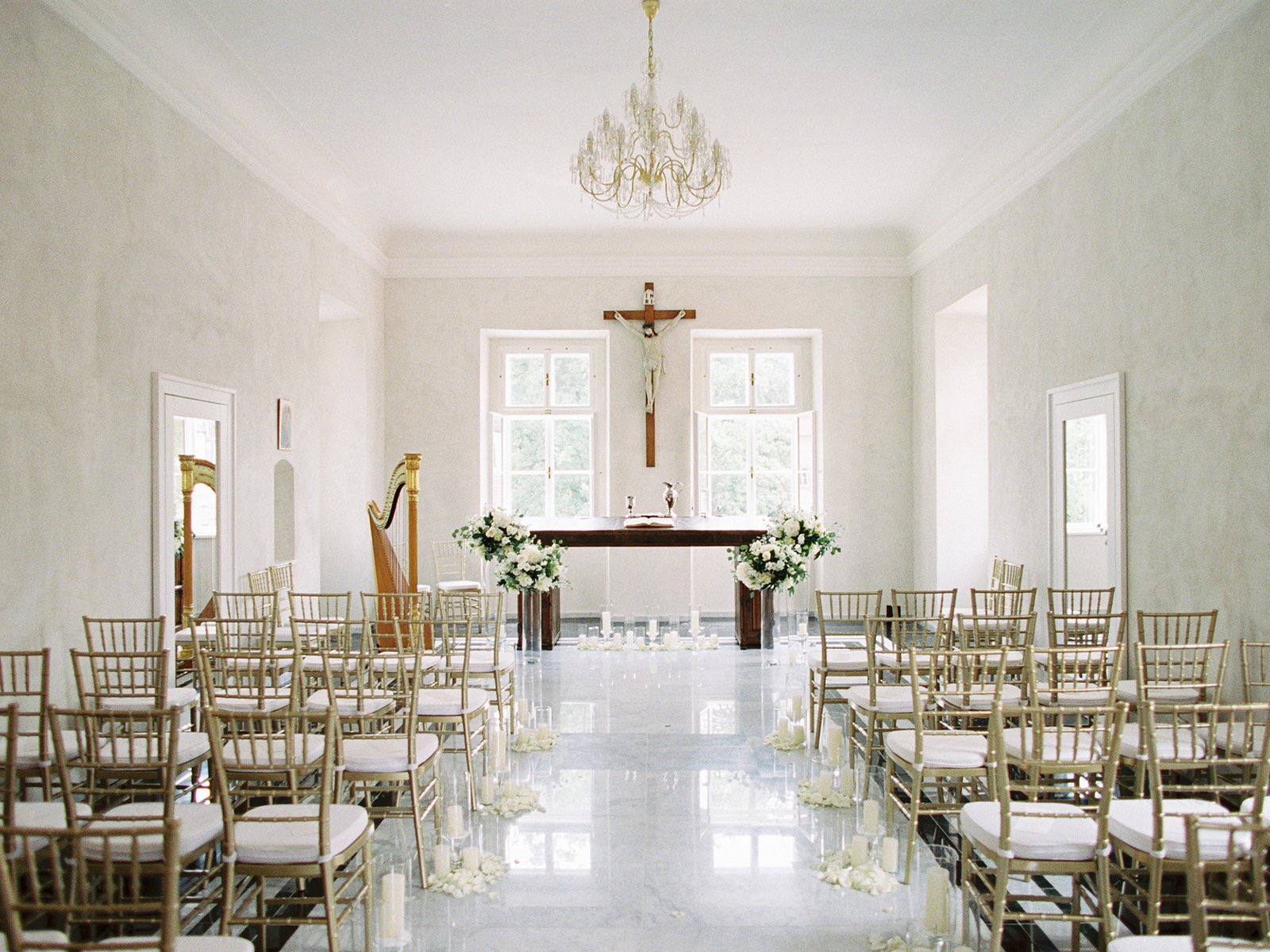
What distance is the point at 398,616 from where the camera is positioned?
7.44 metres

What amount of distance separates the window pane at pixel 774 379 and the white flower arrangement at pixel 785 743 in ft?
19.9

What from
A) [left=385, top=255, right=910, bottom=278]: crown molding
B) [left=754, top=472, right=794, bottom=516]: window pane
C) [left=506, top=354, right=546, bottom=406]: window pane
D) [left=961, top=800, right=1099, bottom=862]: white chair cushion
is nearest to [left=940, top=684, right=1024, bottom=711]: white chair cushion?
[left=961, top=800, right=1099, bottom=862]: white chair cushion

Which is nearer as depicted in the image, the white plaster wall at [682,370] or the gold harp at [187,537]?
the gold harp at [187,537]

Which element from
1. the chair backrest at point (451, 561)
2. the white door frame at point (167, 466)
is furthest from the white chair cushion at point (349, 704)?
the chair backrest at point (451, 561)

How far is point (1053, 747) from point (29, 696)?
4.69m

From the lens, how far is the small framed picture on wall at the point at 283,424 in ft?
24.6

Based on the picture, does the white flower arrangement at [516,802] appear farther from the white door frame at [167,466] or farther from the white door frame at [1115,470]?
the white door frame at [1115,470]

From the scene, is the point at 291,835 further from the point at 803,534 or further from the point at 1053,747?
the point at 803,534

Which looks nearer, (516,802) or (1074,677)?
(1074,677)

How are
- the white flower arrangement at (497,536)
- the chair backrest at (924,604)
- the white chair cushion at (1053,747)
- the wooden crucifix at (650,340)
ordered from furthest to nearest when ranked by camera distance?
the wooden crucifix at (650,340), the white flower arrangement at (497,536), the chair backrest at (924,604), the white chair cushion at (1053,747)

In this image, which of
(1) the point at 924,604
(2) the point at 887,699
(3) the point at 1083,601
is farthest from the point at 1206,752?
(1) the point at 924,604

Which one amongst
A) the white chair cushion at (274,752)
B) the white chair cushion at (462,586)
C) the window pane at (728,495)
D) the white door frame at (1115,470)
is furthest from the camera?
the window pane at (728,495)

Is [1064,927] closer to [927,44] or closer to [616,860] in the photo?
[616,860]

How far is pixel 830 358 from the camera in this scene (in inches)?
418
